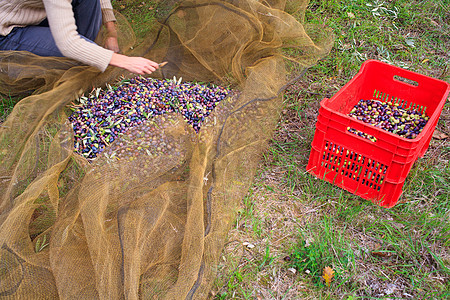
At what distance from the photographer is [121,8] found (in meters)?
3.49

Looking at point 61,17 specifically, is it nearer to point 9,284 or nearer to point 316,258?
point 9,284

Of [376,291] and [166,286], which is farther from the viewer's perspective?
[376,291]

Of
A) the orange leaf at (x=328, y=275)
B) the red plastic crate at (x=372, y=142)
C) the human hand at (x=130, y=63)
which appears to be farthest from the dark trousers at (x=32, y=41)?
the orange leaf at (x=328, y=275)

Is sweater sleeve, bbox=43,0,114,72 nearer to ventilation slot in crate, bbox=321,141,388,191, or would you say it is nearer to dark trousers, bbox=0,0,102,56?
dark trousers, bbox=0,0,102,56

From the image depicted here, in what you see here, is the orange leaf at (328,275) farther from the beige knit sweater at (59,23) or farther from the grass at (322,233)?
the beige knit sweater at (59,23)

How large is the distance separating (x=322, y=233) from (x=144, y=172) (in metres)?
0.93

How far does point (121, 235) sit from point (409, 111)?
1922 millimetres

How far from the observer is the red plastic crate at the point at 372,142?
185 cm

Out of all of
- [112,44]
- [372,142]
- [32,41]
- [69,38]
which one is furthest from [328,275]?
[32,41]

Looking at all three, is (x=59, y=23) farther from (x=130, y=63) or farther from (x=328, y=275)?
(x=328, y=275)

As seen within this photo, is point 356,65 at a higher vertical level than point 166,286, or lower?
higher

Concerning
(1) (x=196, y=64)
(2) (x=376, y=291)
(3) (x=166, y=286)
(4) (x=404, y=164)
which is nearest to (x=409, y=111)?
(4) (x=404, y=164)

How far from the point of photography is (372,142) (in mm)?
1879

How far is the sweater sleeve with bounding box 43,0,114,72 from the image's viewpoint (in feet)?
6.59
